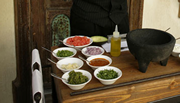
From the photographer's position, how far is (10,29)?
257 centimetres

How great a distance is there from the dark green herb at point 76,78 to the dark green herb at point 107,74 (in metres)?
0.10

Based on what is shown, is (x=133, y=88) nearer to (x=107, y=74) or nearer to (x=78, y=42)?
(x=107, y=74)

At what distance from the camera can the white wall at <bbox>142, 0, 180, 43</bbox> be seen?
10.8 feet

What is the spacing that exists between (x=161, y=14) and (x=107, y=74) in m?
2.51

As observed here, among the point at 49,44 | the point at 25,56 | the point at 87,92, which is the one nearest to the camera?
the point at 87,92

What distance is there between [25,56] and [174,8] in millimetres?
2531

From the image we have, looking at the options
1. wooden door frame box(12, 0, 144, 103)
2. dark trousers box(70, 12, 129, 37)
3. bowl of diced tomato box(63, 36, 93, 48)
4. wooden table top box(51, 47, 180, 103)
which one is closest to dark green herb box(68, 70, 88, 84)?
wooden table top box(51, 47, 180, 103)

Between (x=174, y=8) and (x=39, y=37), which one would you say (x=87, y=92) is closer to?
(x=39, y=37)

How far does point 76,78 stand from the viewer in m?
1.22

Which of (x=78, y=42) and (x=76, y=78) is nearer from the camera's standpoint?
(x=76, y=78)

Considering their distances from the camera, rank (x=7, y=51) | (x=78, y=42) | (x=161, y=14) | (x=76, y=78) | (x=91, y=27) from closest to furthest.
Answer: (x=76, y=78), (x=78, y=42), (x=91, y=27), (x=7, y=51), (x=161, y=14)

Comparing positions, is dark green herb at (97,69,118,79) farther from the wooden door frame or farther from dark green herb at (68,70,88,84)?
the wooden door frame

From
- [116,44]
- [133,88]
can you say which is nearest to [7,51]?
[116,44]

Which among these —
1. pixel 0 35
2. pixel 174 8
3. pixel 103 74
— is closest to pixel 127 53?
pixel 103 74
